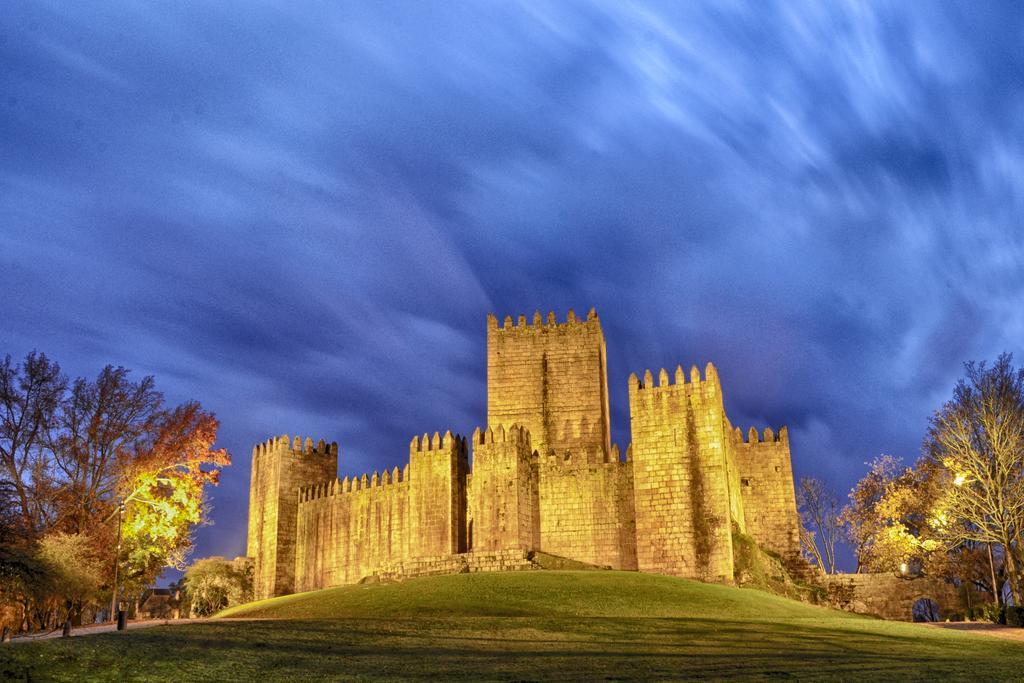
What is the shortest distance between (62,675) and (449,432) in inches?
1241

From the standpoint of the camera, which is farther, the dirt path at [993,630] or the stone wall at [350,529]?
the stone wall at [350,529]

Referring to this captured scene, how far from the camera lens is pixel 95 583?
32688mm

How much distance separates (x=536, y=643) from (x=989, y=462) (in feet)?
79.1

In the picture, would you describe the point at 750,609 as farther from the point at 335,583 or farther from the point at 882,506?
the point at 335,583

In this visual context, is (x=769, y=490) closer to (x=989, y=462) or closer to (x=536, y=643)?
(x=989, y=462)

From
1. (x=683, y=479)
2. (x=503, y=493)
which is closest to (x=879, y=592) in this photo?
(x=683, y=479)

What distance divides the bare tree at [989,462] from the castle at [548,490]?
7589mm

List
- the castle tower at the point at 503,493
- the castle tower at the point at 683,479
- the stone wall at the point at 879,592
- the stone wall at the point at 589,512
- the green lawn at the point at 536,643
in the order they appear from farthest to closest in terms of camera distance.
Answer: the stone wall at the point at 589,512, the stone wall at the point at 879,592, the castle tower at the point at 503,493, the castle tower at the point at 683,479, the green lawn at the point at 536,643

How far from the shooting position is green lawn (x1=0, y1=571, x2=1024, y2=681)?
15.6 metres

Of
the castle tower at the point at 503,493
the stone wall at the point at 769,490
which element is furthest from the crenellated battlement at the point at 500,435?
the stone wall at the point at 769,490

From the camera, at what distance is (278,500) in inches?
2117

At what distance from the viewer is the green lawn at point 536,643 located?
15.6m

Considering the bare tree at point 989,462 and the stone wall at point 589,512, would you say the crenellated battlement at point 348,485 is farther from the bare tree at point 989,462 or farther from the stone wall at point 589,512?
the bare tree at point 989,462

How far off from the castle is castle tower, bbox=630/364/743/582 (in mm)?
49
